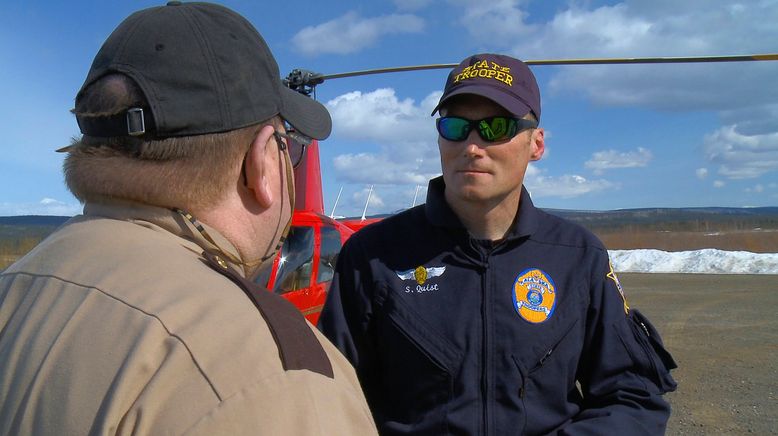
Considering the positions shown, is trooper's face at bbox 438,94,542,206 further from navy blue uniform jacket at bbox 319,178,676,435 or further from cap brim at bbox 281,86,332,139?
cap brim at bbox 281,86,332,139

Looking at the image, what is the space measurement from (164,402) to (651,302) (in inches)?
586

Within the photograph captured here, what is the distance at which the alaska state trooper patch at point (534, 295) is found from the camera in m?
2.21

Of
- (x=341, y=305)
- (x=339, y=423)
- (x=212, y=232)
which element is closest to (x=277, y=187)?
(x=212, y=232)

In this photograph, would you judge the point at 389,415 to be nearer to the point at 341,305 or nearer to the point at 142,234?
the point at 341,305

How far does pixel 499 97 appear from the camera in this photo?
2.37m

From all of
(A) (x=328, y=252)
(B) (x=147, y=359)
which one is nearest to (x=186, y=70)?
(B) (x=147, y=359)

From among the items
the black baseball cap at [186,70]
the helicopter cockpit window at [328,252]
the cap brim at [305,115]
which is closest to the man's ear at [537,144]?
the cap brim at [305,115]

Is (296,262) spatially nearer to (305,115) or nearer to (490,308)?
(490,308)

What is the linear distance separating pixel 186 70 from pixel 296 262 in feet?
19.3

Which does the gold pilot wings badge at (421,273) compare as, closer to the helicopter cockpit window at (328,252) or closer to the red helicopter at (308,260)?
the red helicopter at (308,260)

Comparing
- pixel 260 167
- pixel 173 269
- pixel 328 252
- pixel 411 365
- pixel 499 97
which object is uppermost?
pixel 499 97

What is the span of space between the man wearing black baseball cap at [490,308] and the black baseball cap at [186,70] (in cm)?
119

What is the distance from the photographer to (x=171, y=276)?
0.99 m

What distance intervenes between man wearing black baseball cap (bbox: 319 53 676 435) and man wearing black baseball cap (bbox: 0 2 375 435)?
3.11 feet
